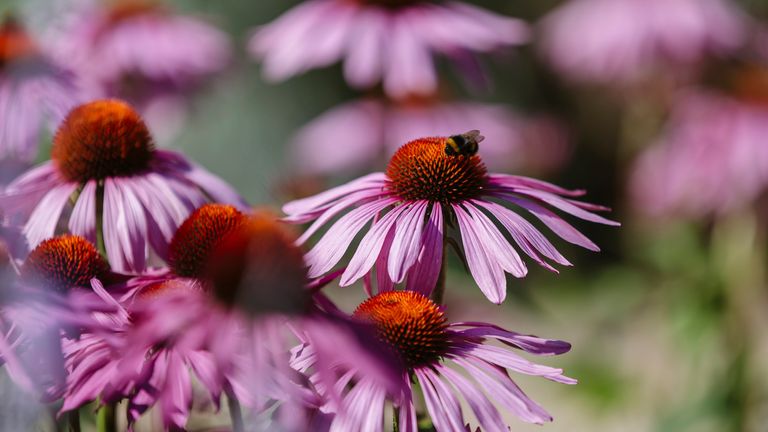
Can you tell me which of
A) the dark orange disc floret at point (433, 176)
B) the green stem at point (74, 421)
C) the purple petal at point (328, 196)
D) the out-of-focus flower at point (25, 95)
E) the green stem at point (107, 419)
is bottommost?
the green stem at point (107, 419)

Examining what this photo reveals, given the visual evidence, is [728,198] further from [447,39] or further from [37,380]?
[37,380]

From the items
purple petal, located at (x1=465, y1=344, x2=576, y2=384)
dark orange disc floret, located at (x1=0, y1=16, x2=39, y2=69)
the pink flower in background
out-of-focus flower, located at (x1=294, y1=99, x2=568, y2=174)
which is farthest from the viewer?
out-of-focus flower, located at (x1=294, y1=99, x2=568, y2=174)

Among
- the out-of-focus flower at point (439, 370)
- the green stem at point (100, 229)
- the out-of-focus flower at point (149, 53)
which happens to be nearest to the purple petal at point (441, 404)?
the out-of-focus flower at point (439, 370)

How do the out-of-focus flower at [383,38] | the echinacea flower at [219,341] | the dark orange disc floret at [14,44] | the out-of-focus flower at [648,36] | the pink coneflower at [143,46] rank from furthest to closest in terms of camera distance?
1. the out-of-focus flower at [648,36]
2. the pink coneflower at [143,46]
3. the out-of-focus flower at [383,38]
4. the dark orange disc floret at [14,44]
5. the echinacea flower at [219,341]

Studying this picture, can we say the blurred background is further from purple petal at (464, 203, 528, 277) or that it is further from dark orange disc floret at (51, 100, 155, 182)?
purple petal at (464, 203, 528, 277)

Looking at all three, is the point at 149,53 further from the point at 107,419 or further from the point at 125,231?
the point at 107,419

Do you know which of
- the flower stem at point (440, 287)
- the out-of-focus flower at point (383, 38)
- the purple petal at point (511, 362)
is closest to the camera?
the purple petal at point (511, 362)

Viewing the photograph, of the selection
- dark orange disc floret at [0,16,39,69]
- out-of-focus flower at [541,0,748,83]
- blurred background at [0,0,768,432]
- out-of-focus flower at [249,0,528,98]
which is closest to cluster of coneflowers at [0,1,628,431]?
dark orange disc floret at [0,16,39,69]

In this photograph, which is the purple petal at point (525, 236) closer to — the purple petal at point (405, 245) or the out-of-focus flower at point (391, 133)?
the purple petal at point (405, 245)
